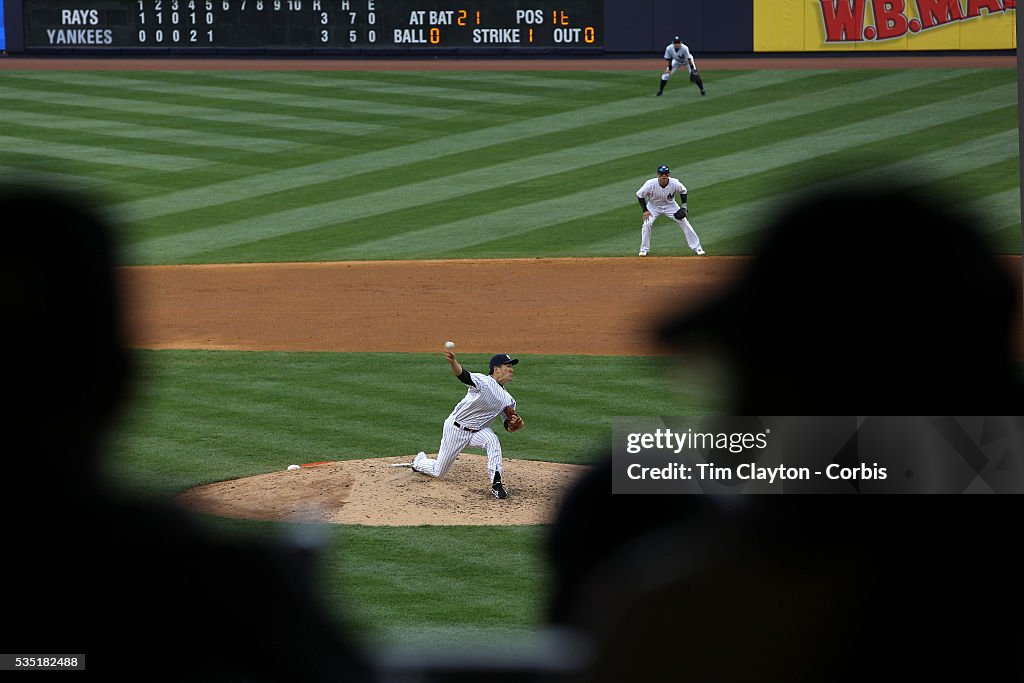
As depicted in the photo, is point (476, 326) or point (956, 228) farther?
point (476, 326)

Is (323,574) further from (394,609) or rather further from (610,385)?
(610,385)

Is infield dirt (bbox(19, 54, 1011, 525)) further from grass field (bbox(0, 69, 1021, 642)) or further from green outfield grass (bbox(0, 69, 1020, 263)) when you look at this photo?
green outfield grass (bbox(0, 69, 1020, 263))

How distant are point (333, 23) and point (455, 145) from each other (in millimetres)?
7706

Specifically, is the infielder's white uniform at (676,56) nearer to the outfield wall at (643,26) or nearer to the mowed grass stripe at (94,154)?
the outfield wall at (643,26)

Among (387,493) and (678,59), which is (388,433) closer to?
(387,493)

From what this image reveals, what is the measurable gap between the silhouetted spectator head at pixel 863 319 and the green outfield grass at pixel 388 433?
11.8 ft

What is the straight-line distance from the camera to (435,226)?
22562 millimetres

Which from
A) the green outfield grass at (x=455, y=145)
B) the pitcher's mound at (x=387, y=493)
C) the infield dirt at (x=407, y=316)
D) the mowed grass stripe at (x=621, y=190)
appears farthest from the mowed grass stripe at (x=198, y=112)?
the pitcher's mound at (x=387, y=493)

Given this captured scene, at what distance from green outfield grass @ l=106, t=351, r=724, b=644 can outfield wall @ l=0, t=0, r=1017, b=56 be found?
21346 millimetres

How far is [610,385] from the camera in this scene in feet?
43.5

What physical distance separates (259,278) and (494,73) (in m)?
19.3

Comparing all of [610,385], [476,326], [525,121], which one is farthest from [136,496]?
[525,121]

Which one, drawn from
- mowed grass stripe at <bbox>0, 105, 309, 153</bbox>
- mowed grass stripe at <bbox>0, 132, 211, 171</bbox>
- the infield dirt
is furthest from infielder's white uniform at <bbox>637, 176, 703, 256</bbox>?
mowed grass stripe at <bbox>0, 105, 309, 153</bbox>

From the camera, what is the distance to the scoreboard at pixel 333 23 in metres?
34.8
